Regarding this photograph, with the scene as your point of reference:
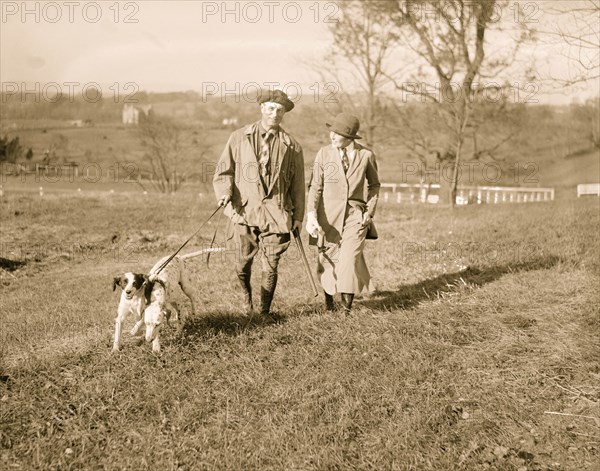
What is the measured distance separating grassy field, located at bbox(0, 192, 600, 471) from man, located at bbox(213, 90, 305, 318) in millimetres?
803

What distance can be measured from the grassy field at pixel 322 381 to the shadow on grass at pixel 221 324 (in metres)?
0.03

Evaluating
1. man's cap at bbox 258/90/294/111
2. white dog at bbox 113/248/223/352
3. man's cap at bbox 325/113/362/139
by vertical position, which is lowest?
white dog at bbox 113/248/223/352

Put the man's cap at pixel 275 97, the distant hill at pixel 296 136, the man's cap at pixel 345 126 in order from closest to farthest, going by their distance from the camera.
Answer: the man's cap at pixel 275 97
the man's cap at pixel 345 126
the distant hill at pixel 296 136

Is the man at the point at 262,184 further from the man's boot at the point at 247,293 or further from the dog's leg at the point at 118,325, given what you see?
the dog's leg at the point at 118,325

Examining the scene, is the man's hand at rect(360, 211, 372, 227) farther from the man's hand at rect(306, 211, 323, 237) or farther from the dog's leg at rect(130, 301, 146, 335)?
the dog's leg at rect(130, 301, 146, 335)

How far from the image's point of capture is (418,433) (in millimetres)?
4383

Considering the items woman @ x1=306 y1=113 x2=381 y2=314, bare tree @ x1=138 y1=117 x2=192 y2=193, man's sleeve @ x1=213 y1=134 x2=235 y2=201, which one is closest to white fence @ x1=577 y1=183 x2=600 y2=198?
bare tree @ x1=138 y1=117 x2=192 y2=193

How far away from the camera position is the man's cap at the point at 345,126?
6973 mm

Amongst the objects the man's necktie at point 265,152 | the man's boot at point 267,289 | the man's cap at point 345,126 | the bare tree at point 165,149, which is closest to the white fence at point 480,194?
the bare tree at point 165,149

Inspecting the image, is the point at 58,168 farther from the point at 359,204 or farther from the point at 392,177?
the point at 359,204

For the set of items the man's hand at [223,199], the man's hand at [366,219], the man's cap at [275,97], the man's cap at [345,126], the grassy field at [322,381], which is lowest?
the grassy field at [322,381]

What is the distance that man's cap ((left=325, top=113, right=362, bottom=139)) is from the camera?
22.9ft

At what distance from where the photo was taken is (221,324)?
665 centimetres

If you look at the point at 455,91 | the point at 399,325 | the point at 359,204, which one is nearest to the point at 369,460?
the point at 399,325
